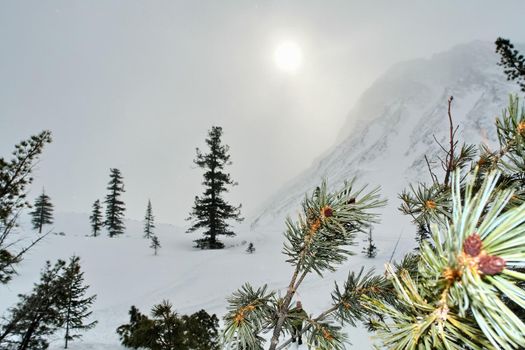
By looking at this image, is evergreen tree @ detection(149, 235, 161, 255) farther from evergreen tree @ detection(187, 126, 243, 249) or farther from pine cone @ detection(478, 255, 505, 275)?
pine cone @ detection(478, 255, 505, 275)

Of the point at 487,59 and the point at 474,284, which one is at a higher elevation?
Result: the point at 487,59

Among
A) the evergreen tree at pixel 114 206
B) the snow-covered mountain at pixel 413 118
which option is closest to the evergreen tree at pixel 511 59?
the snow-covered mountain at pixel 413 118

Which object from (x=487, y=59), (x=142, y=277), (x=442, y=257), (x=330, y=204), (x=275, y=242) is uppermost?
(x=487, y=59)

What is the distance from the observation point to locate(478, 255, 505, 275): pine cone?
568 mm

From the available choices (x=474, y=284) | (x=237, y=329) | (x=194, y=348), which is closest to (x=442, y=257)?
(x=474, y=284)

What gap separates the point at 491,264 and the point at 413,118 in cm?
9648

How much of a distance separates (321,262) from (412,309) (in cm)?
78

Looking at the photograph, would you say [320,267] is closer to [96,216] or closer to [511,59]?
[511,59]

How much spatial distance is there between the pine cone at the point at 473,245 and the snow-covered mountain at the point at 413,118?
25.5 m

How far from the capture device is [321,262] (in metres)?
1.67

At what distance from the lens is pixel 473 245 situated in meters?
0.63

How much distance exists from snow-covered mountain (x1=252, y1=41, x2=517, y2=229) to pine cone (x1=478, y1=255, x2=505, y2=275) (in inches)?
1007

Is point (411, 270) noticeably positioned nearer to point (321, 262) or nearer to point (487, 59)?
point (321, 262)

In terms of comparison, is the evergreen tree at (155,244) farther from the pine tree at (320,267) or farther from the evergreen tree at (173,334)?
the pine tree at (320,267)
